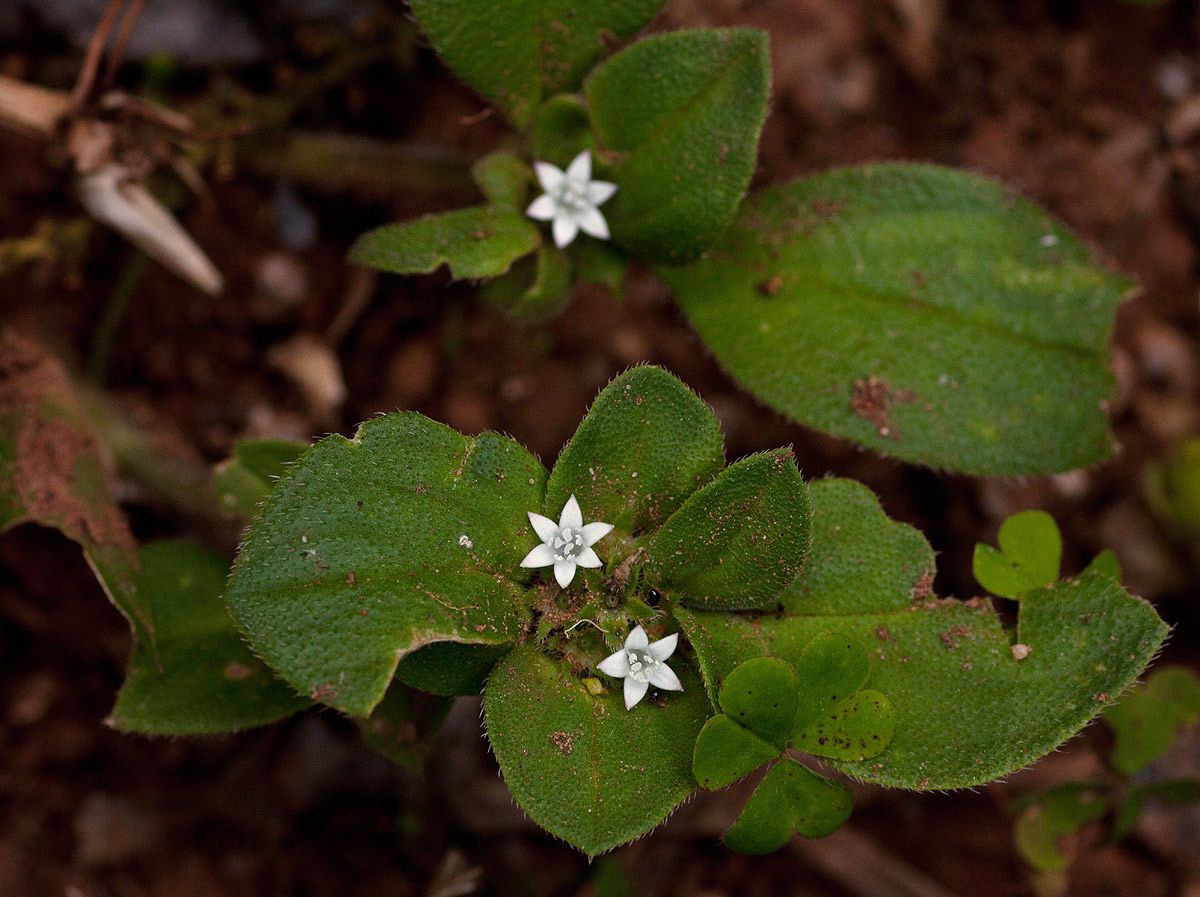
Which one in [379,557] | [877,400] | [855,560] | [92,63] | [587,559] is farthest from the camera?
[92,63]

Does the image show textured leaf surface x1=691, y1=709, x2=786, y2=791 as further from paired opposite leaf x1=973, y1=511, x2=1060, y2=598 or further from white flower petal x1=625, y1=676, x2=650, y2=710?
paired opposite leaf x1=973, y1=511, x2=1060, y2=598

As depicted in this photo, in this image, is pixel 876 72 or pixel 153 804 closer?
pixel 153 804

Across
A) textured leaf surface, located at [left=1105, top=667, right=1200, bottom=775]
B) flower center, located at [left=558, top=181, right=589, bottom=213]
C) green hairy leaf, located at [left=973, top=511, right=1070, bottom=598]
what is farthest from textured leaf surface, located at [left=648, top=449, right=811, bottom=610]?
textured leaf surface, located at [left=1105, top=667, right=1200, bottom=775]

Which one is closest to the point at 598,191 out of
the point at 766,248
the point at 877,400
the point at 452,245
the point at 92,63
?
the point at 452,245

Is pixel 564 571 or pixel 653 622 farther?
pixel 653 622

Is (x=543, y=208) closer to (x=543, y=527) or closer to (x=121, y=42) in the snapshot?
(x=543, y=527)

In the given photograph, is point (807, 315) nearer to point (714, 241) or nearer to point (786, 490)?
point (714, 241)

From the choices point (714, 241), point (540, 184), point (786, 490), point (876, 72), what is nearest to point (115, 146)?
point (540, 184)
